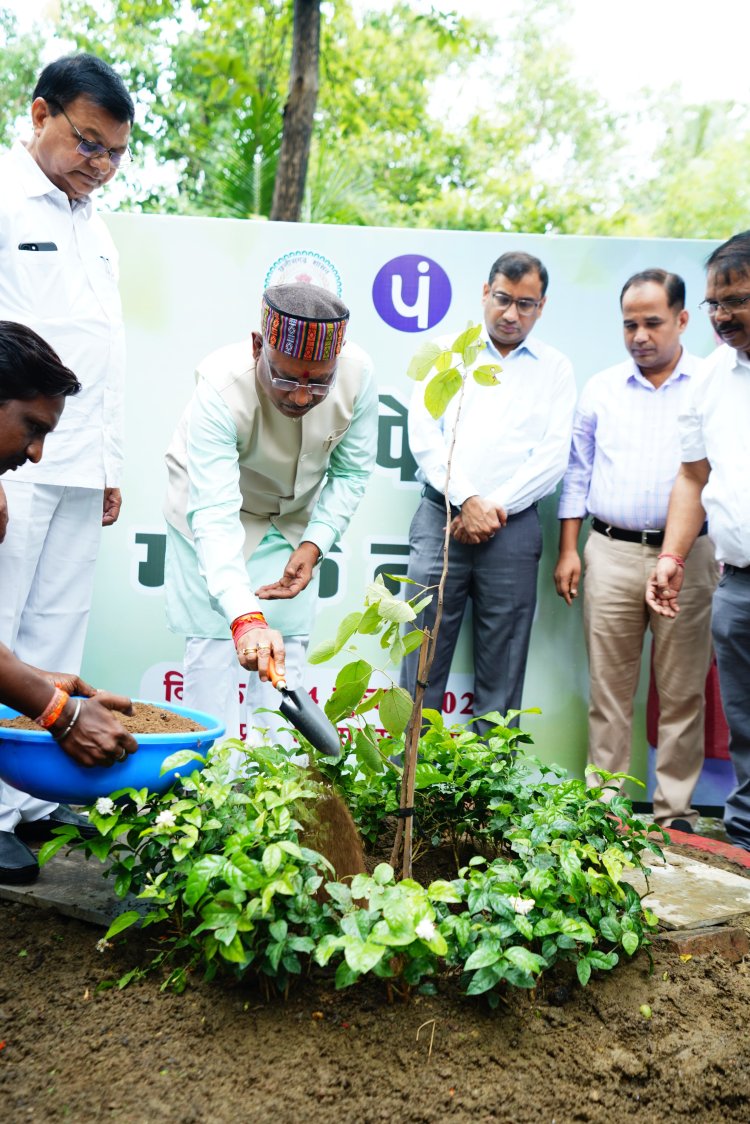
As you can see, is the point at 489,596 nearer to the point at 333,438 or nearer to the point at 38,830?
the point at 333,438

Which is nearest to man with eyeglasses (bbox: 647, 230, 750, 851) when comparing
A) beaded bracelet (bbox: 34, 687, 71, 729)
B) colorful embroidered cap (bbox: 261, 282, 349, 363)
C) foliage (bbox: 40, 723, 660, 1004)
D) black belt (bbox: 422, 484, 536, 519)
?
black belt (bbox: 422, 484, 536, 519)

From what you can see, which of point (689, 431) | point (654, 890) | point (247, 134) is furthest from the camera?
point (247, 134)

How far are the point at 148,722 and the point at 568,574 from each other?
2239 millimetres

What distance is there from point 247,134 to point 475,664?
6.84 meters

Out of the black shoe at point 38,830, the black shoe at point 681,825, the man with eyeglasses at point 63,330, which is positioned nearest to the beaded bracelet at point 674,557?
the black shoe at point 681,825

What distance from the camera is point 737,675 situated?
11.3 feet

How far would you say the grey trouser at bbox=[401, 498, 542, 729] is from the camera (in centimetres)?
397

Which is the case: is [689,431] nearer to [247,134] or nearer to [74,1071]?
[74,1071]

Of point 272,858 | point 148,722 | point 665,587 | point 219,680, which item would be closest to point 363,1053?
point 272,858

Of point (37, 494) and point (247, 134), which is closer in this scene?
point (37, 494)

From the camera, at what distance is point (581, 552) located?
4520 mm

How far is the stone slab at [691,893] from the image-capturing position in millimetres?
2473

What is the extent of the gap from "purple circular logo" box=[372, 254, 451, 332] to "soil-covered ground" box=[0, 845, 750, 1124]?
2.87 metres

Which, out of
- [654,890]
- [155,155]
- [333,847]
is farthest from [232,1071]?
[155,155]
